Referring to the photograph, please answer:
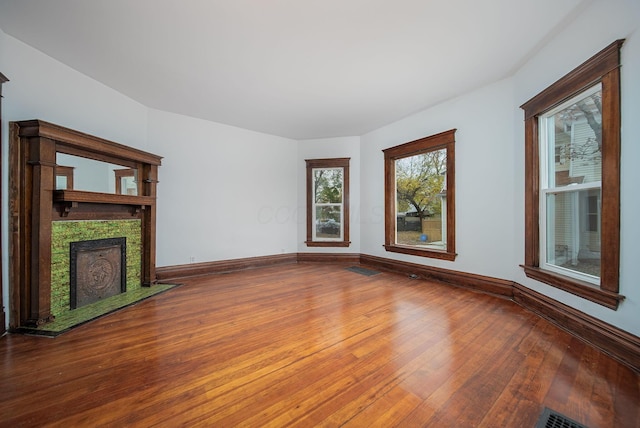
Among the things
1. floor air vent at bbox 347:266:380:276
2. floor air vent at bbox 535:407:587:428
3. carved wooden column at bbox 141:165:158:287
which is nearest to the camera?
floor air vent at bbox 535:407:587:428

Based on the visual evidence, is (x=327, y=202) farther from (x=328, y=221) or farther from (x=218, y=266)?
(x=218, y=266)

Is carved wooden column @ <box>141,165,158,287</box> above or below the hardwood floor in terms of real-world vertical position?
above

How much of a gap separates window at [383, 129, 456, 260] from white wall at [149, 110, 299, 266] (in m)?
2.12

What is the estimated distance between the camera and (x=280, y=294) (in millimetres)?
3330

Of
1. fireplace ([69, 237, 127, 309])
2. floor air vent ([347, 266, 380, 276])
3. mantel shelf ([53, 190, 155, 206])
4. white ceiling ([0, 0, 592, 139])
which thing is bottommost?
floor air vent ([347, 266, 380, 276])

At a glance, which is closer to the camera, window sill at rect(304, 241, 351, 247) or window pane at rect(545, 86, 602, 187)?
window pane at rect(545, 86, 602, 187)

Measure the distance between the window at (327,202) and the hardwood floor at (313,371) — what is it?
2.68m

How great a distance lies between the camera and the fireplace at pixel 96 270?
8.91 feet

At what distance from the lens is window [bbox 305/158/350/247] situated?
17.6 feet

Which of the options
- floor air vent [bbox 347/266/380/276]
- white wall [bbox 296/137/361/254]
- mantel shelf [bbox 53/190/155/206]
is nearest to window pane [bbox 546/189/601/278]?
floor air vent [bbox 347/266/380/276]

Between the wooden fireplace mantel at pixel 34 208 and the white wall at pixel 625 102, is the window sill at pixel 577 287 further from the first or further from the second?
the wooden fireplace mantel at pixel 34 208

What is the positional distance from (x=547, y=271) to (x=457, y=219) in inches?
49.1

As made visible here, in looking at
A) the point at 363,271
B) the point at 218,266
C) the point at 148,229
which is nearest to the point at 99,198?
the point at 148,229

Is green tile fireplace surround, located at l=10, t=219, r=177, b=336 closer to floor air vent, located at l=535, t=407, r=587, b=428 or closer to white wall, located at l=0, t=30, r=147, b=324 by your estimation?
white wall, located at l=0, t=30, r=147, b=324
